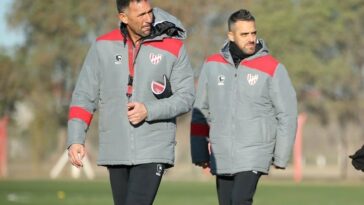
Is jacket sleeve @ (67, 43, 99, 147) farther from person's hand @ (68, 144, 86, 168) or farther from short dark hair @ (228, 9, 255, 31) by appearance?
short dark hair @ (228, 9, 255, 31)

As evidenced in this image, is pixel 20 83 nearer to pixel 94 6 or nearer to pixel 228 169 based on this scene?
pixel 94 6

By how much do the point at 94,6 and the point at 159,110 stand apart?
52.5 m

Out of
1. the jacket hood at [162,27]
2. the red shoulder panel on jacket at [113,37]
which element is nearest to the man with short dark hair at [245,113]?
the jacket hood at [162,27]

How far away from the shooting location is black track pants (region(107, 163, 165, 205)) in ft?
28.7

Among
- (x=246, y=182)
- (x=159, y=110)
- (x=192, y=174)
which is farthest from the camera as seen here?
(x=192, y=174)

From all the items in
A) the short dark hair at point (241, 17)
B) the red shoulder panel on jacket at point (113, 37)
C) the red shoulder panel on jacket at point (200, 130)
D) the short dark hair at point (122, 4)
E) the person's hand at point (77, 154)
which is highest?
the short dark hair at point (241, 17)

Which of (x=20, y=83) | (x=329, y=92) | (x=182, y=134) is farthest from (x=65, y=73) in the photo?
(x=329, y=92)

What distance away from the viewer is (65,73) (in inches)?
2429

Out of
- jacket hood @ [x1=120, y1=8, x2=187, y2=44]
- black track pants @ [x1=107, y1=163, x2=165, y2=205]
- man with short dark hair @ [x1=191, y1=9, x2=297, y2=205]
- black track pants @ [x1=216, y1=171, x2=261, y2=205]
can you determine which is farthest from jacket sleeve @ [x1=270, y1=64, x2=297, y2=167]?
black track pants @ [x1=107, y1=163, x2=165, y2=205]

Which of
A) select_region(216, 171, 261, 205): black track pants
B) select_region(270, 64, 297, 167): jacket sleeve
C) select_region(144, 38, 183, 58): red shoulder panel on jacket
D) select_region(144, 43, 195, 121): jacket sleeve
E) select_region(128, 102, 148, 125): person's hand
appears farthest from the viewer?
select_region(270, 64, 297, 167): jacket sleeve

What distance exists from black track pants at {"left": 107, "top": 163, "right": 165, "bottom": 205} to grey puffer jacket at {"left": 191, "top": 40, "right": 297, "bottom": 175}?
2076 mm

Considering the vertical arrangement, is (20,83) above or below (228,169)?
above

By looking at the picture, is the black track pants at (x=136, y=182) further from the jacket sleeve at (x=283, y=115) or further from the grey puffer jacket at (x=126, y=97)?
the jacket sleeve at (x=283, y=115)

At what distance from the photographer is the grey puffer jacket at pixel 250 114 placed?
10.8 m
